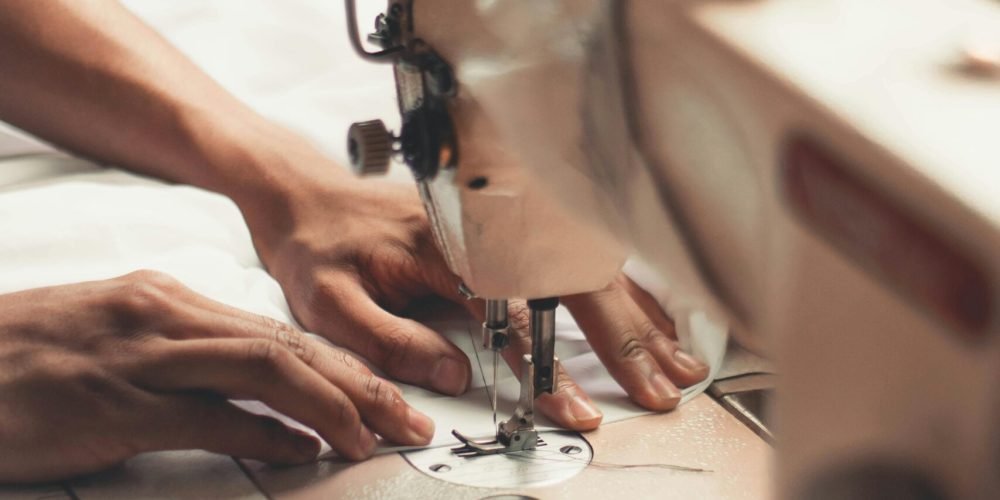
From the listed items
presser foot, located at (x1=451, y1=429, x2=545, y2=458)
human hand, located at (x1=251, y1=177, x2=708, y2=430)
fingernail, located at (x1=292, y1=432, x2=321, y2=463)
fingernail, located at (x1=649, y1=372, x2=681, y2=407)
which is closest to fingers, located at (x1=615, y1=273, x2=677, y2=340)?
human hand, located at (x1=251, y1=177, x2=708, y2=430)

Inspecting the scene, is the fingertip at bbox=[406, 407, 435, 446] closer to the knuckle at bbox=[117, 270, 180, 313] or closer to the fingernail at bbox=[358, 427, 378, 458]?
the fingernail at bbox=[358, 427, 378, 458]

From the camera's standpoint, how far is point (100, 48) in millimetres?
1233

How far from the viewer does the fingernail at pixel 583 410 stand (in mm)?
951

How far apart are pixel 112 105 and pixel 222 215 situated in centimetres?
17

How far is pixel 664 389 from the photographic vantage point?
99 cm

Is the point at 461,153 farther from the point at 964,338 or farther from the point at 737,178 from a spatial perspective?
the point at 964,338

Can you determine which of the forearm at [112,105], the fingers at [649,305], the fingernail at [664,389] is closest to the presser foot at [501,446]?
the fingernail at [664,389]

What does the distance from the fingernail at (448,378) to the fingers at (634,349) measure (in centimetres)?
11

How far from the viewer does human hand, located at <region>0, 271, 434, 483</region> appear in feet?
2.79

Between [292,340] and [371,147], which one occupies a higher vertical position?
[371,147]

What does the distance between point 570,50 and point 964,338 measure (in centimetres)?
28

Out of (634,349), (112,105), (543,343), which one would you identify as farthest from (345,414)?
(112,105)

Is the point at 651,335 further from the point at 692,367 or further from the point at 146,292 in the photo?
the point at 146,292

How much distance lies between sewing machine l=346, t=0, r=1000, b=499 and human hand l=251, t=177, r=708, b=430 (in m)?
0.29
